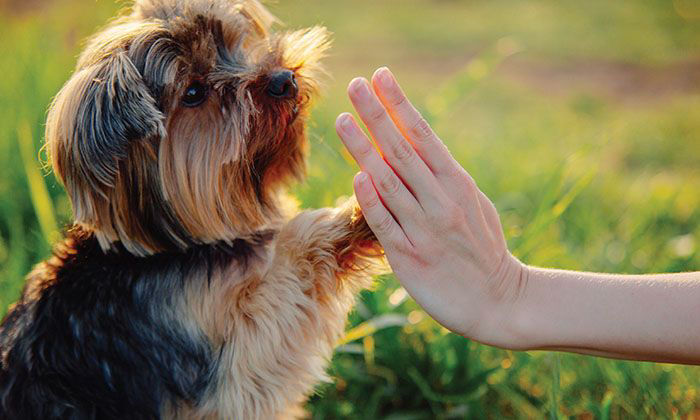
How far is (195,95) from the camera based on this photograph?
2160 millimetres

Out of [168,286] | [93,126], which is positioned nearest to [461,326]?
[168,286]

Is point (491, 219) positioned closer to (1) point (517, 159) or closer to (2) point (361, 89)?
(2) point (361, 89)

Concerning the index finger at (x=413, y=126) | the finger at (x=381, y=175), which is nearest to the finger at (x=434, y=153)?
the index finger at (x=413, y=126)

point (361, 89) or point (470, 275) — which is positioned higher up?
point (361, 89)

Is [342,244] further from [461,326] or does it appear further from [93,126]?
[93,126]

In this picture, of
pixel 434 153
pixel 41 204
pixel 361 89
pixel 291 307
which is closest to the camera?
pixel 361 89

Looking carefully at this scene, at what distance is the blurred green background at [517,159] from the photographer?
2758mm

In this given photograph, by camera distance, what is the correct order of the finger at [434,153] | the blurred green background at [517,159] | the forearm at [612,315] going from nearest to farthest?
the forearm at [612,315]
the finger at [434,153]
the blurred green background at [517,159]

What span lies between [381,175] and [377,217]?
0.43 ft

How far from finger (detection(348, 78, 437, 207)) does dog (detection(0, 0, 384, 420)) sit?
30cm

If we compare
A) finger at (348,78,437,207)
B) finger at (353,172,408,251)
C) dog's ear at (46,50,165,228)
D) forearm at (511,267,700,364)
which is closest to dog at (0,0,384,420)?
dog's ear at (46,50,165,228)

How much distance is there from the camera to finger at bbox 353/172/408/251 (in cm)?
186

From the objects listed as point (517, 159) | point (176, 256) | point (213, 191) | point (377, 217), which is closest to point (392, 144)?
point (377, 217)

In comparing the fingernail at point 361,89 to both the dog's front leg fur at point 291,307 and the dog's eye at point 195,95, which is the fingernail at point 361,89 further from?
the dog's eye at point 195,95
